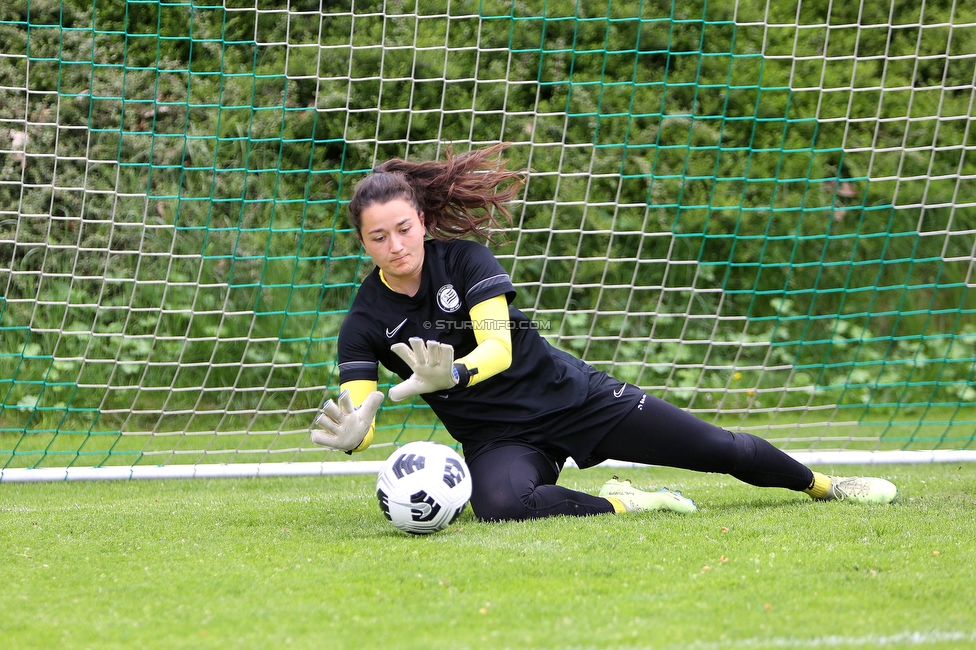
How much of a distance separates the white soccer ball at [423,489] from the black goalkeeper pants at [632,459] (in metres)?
0.16

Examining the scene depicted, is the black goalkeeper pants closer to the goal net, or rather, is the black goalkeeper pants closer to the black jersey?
the black jersey

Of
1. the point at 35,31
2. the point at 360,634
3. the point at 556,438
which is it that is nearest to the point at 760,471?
the point at 556,438

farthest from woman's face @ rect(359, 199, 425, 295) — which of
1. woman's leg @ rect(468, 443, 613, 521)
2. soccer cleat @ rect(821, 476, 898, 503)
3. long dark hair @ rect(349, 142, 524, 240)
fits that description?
soccer cleat @ rect(821, 476, 898, 503)

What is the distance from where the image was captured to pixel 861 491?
397cm

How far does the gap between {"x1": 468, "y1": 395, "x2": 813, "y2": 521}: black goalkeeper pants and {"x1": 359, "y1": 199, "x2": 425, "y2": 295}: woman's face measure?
81 cm

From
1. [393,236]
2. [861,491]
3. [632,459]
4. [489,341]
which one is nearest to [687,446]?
[632,459]

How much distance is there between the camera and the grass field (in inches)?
92.8

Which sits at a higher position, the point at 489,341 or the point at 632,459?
the point at 489,341

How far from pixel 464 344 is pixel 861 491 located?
5.66 feet

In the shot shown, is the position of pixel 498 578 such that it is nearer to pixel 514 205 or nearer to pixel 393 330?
pixel 393 330

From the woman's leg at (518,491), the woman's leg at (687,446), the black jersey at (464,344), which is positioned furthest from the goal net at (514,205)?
the woman's leg at (518,491)

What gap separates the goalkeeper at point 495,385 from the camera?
3623 millimetres

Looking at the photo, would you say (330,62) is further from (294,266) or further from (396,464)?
(396,464)

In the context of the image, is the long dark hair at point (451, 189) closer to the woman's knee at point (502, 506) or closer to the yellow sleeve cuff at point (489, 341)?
the yellow sleeve cuff at point (489, 341)
